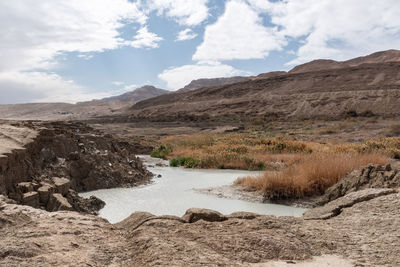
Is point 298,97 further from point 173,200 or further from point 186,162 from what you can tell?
point 173,200

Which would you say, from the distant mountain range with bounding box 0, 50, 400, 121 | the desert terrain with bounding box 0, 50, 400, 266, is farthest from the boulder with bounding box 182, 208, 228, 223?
the distant mountain range with bounding box 0, 50, 400, 121

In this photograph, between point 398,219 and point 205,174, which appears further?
point 205,174

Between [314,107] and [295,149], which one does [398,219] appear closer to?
[295,149]

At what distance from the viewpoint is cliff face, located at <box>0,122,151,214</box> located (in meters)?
6.40

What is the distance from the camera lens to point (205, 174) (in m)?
12.5

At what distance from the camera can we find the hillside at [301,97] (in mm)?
47844

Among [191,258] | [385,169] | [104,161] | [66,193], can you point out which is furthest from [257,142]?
[191,258]

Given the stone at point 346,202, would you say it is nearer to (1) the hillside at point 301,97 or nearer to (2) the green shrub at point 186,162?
(2) the green shrub at point 186,162

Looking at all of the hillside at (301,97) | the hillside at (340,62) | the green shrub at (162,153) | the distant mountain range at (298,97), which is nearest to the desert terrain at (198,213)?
the green shrub at (162,153)

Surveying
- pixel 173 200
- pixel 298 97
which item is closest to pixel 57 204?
pixel 173 200

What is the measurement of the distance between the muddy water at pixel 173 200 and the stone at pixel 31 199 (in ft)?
4.37

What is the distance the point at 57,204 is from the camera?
592 cm

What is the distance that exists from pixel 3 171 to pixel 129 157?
6.55 metres

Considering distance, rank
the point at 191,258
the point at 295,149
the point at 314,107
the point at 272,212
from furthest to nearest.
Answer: the point at 314,107 < the point at 295,149 < the point at 272,212 < the point at 191,258
